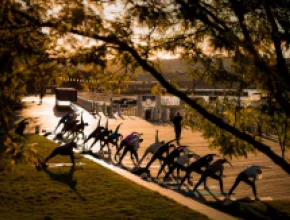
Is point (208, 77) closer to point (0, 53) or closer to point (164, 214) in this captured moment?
point (164, 214)

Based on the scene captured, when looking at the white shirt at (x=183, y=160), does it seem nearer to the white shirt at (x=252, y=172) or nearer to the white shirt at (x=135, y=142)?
the white shirt at (x=252, y=172)

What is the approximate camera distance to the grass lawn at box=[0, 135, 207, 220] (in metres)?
10.1

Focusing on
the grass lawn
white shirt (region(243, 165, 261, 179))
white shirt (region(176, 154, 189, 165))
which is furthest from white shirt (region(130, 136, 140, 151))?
Result: white shirt (region(243, 165, 261, 179))

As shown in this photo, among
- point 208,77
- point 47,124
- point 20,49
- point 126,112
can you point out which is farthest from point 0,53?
point 126,112

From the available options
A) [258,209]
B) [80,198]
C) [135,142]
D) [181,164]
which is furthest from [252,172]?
[135,142]

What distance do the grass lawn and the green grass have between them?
0.91 metres

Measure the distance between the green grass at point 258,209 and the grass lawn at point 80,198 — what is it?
907mm

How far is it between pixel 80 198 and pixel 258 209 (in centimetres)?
401

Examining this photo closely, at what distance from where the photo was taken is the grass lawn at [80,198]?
10.1 metres

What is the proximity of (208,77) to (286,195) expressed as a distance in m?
4.35

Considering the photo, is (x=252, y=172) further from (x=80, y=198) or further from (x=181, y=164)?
(x=80, y=198)

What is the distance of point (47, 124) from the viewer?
1235 inches

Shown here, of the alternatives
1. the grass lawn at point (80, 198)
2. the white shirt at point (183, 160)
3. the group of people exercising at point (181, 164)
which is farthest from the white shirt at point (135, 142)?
the white shirt at point (183, 160)

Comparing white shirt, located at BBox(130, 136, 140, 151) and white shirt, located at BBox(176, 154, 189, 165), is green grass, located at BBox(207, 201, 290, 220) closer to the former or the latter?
white shirt, located at BBox(176, 154, 189, 165)
